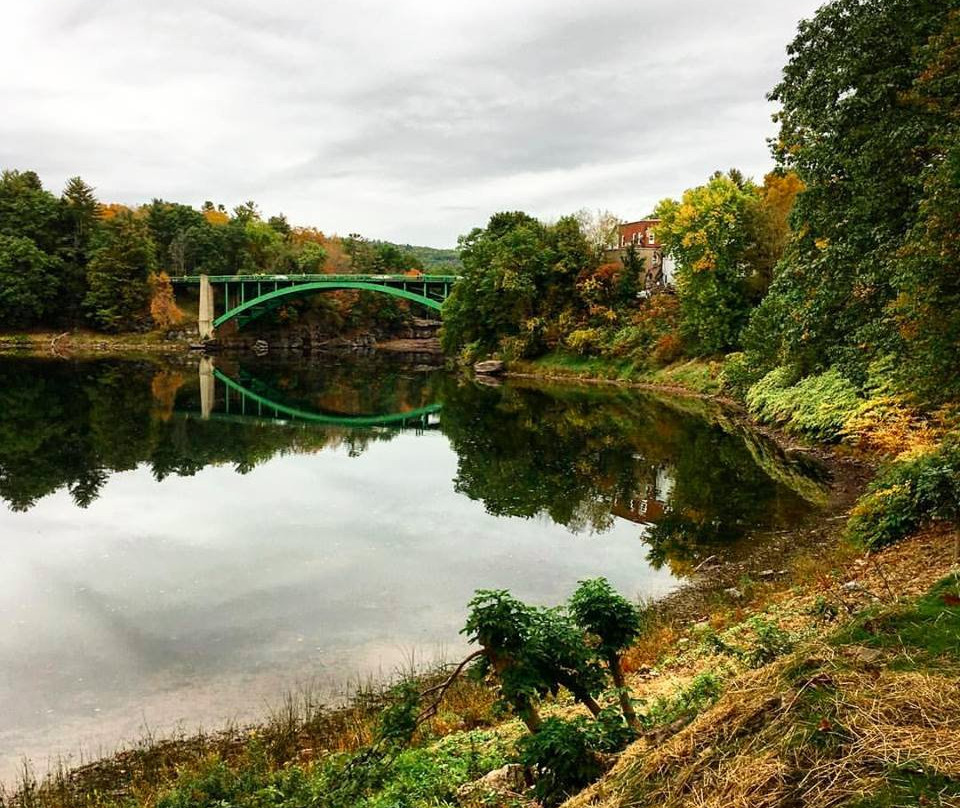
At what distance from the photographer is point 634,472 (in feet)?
65.4

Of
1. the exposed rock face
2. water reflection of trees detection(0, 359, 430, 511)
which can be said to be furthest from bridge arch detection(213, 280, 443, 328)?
water reflection of trees detection(0, 359, 430, 511)

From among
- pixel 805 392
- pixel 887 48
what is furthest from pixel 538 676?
pixel 805 392

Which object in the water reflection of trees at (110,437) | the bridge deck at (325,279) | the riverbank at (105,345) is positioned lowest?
the water reflection of trees at (110,437)

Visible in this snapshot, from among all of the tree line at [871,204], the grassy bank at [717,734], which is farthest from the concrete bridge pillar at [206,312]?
the grassy bank at [717,734]

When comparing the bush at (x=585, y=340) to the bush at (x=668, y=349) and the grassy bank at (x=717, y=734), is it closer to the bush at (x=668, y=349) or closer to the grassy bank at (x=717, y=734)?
the bush at (x=668, y=349)

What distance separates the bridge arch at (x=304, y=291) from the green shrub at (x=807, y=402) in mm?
35184

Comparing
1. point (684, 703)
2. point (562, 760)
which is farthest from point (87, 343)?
point (562, 760)

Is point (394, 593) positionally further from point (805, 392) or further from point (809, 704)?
point (805, 392)

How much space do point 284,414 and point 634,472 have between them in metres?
18.4

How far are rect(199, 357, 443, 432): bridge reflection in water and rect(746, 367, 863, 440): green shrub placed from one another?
1299 cm

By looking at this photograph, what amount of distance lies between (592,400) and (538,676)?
31476 millimetres

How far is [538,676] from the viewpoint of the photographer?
15.7 ft

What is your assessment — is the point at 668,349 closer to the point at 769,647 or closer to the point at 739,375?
the point at 739,375

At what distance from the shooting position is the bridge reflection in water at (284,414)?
30.5m
